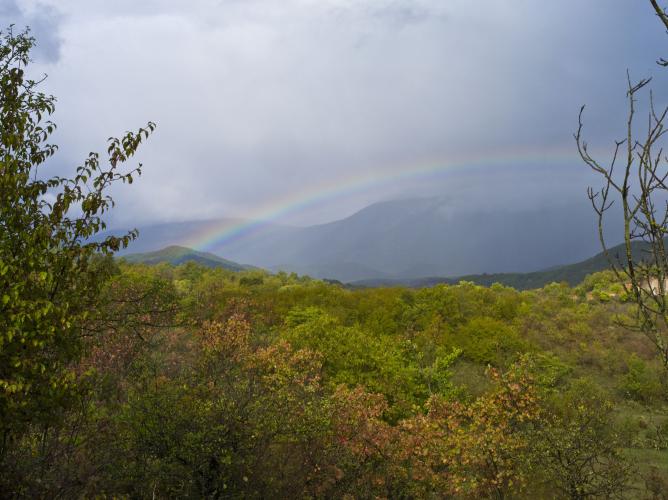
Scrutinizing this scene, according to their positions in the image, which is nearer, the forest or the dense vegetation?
the forest

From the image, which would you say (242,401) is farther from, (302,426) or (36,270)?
(36,270)

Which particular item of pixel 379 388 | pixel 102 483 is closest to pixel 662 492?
pixel 379 388

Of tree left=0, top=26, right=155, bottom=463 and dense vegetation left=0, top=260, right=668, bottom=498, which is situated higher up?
tree left=0, top=26, right=155, bottom=463

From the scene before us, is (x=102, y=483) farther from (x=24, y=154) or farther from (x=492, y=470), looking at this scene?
(x=492, y=470)

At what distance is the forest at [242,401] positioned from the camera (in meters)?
6.09

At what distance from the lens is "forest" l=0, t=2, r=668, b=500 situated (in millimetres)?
6090

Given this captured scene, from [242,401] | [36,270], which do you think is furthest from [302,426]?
[36,270]

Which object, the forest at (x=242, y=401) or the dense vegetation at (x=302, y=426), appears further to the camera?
the dense vegetation at (x=302, y=426)

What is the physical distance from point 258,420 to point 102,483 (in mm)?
3851

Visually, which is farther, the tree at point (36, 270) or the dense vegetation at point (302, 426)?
the dense vegetation at point (302, 426)

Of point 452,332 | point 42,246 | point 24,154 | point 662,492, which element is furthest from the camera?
point 452,332

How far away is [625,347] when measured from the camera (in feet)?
169

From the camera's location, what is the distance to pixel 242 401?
12.2 metres

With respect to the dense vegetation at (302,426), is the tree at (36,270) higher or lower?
higher
